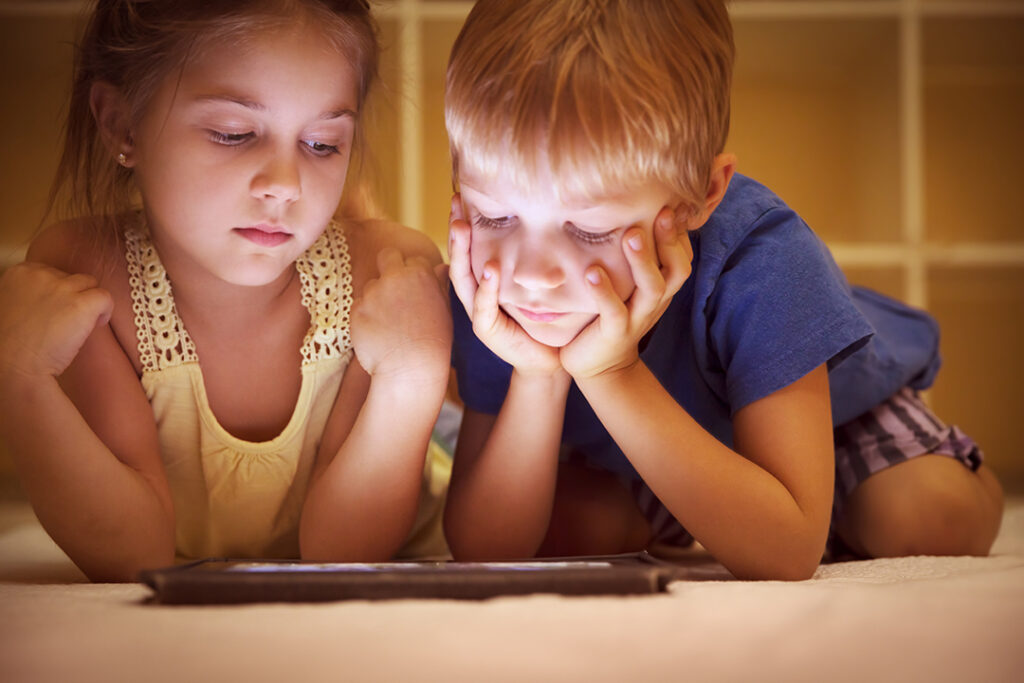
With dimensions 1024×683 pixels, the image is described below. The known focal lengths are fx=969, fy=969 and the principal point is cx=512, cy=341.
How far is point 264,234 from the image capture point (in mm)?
892

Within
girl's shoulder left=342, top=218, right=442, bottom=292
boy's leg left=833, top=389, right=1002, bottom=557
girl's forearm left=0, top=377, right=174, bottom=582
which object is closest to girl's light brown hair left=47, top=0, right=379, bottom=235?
girl's shoulder left=342, top=218, right=442, bottom=292

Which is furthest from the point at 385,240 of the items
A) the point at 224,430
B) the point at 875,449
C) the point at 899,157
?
the point at 899,157

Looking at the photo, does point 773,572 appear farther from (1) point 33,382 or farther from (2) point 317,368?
(1) point 33,382

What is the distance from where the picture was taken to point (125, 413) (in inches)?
36.4

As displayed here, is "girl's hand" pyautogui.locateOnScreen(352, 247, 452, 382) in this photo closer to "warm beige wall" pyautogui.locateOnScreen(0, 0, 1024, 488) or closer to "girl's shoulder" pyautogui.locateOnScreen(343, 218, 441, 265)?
"girl's shoulder" pyautogui.locateOnScreen(343, 218, 441, 265)

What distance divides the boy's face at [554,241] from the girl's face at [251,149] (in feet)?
0.57

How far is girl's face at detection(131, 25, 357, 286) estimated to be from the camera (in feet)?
2.83

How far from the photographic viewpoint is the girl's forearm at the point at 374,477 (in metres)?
0.90

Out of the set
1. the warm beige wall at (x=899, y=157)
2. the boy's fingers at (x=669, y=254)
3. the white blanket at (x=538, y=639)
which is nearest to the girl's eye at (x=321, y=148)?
the boy's fingers at (x=669, y=254)

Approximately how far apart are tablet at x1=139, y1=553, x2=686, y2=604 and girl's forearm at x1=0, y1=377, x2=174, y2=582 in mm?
257

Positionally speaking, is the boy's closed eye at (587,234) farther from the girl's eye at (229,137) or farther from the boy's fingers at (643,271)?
the girl's eye at (229,137)

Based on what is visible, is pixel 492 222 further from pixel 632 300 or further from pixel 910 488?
pixel 910 488

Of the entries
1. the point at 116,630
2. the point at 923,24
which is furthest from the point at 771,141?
the point at 116,630

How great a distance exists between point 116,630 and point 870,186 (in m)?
1.73
